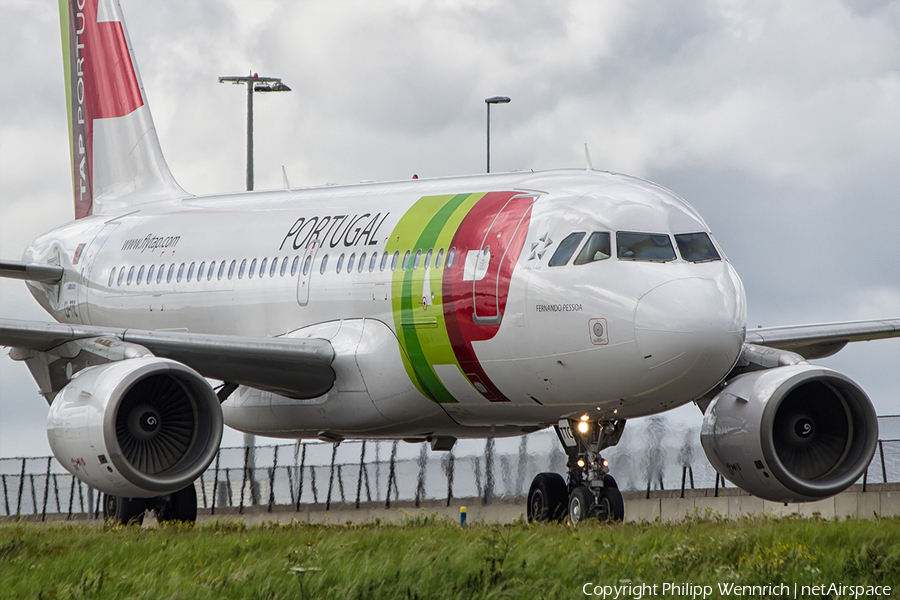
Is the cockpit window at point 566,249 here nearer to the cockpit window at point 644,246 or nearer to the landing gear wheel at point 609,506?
the cockpit window at point 644,246

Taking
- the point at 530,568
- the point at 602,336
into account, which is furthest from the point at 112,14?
the point at 530,568

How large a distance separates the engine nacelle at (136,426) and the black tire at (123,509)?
2335 millimetres

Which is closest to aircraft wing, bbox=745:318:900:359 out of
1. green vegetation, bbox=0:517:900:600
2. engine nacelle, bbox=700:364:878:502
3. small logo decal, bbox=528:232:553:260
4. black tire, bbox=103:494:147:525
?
engine nacelle, bbox=700:364:878:502

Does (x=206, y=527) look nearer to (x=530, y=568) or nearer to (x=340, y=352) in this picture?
(x=340, y=352)

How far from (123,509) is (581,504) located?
5.99 m

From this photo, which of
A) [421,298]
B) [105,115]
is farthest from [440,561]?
[105,115]

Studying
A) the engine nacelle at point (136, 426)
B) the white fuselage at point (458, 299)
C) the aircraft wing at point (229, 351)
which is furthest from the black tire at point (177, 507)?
the engine nacelle at point (136, 426)

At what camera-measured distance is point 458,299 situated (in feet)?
49.1

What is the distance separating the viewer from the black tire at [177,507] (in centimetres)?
1702

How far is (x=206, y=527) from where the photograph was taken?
47.0 ft

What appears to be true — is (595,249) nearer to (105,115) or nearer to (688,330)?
(688,330)

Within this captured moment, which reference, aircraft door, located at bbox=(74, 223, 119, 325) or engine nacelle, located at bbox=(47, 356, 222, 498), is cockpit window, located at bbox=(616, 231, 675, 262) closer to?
engine nacelle, located at bbox=(47, 356, 222, 498)

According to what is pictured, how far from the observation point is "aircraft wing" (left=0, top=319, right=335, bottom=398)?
15.4 m

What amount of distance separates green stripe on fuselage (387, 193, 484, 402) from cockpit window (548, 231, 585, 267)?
4.71 ft
